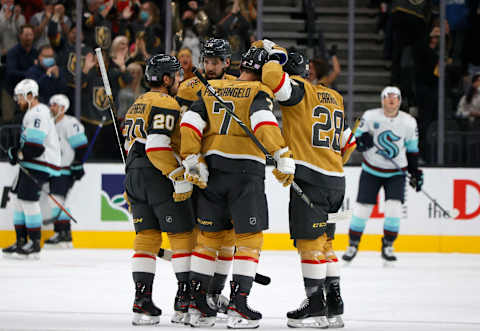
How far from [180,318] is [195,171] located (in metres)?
0.83

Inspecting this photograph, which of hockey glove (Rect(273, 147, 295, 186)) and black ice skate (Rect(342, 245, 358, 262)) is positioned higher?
hockey glove (Rect(273, 147, 295, 186))

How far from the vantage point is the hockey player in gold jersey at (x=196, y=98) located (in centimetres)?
505

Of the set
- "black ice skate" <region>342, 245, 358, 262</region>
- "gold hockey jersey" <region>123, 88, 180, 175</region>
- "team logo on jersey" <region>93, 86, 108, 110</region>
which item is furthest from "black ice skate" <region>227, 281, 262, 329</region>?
"team logo on jersey" <region>93, 86, 108, 110</region>

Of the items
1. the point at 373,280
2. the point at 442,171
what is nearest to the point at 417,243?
the point at 442,171

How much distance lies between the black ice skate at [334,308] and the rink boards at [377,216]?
4.35 m

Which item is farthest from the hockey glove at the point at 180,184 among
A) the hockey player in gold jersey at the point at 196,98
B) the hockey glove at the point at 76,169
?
the hockey glove at the point at 76,169

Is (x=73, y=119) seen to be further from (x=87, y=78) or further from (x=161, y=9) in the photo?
(x=161, y=9)

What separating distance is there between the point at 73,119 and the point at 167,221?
467cm

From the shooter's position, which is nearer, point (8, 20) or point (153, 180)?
point (153, 180)

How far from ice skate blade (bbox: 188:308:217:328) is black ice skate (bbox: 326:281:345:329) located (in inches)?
25.4

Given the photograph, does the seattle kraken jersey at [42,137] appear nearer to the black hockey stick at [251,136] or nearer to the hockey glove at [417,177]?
the hockey glove at [417,177]

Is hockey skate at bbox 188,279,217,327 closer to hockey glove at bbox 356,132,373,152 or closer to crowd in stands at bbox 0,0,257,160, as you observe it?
hockey glove at bbox 356,132,373,152

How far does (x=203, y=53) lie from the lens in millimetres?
5141

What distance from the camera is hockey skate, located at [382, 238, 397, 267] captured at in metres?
8.23
